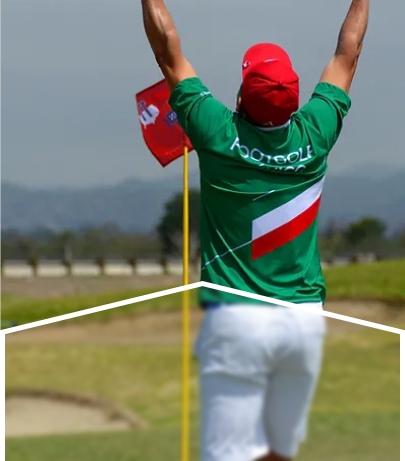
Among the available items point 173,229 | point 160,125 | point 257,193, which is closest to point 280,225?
point 257,193

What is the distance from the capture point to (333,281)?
1389 centimetres

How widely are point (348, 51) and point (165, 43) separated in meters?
0.42

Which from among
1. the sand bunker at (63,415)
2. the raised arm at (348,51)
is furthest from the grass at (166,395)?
the raised arm at (348,51)

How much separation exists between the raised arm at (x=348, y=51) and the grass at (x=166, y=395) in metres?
1.50

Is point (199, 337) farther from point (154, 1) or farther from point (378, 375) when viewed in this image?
point (154, 1)

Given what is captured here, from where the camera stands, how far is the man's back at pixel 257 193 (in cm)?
251

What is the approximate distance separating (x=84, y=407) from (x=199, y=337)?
14 centimetres

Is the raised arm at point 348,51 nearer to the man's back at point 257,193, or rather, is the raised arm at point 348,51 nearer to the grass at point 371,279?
the man's back at point 257,193

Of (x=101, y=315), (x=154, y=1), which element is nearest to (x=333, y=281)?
(x=154, y=1)

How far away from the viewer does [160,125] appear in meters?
4.09

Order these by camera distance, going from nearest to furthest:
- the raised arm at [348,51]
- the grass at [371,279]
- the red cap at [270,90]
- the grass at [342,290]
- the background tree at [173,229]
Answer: the red cap at [270,90] < the raised arm at [348,51] < the grass at [342,290] < the grass at [371,279] < the background tree at [173,229]

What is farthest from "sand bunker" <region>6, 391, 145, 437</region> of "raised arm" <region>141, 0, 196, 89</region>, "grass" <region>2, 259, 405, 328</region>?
"grass" <region>2, 259, 405, 328</region>

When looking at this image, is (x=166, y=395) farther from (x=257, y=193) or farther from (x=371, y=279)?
(x=371, y=279)

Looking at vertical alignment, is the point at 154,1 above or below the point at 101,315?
above
